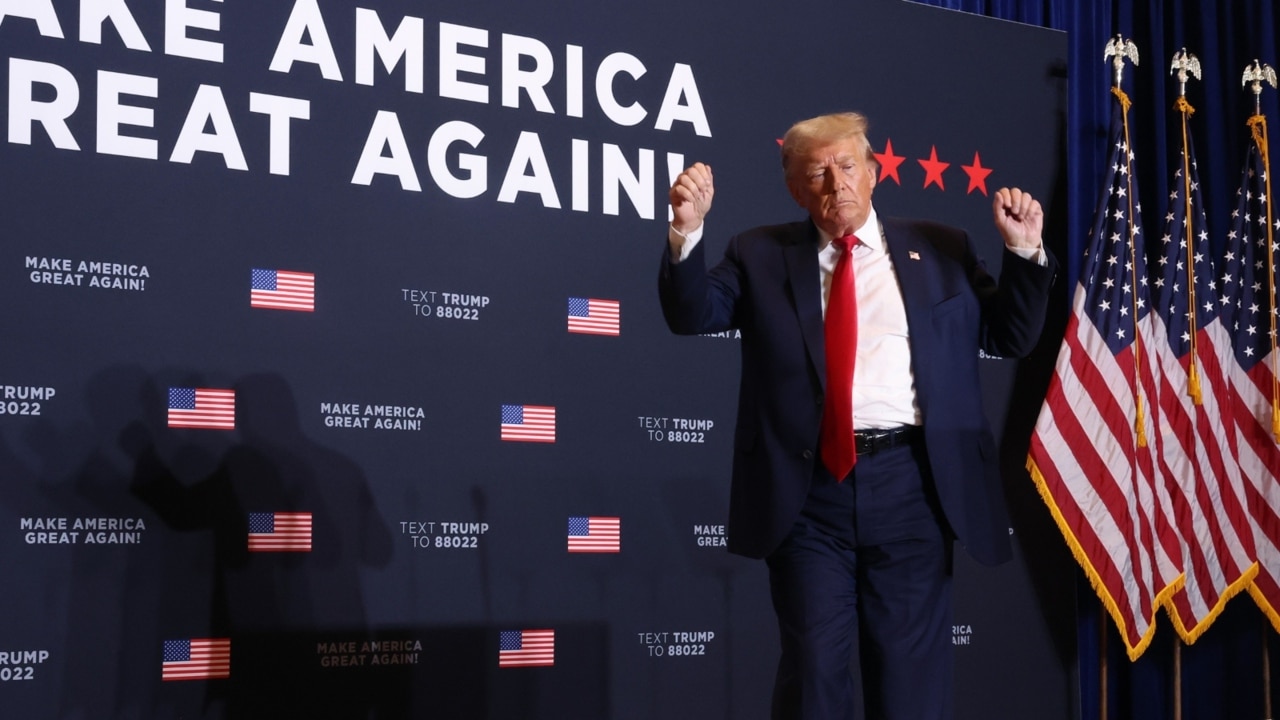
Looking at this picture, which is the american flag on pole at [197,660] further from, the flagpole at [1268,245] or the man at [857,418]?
the flagpole at [1268,245]

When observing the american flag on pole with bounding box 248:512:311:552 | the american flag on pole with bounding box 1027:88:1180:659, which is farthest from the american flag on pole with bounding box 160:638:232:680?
the american flag on pole with bounding box 1027:88:1180:659

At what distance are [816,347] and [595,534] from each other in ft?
6.30

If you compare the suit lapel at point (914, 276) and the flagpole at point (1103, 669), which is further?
the flagpole at point (1103, 669)

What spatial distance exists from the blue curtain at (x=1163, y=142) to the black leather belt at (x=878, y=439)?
3049 millimetres

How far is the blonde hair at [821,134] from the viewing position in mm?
2877

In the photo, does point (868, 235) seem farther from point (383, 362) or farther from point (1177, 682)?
point (1177, 682)

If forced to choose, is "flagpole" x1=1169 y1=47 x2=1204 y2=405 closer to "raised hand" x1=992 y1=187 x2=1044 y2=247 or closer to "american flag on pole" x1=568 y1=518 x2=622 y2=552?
"american flag on pole" x1=568 y1=518 x2=622 y2=552

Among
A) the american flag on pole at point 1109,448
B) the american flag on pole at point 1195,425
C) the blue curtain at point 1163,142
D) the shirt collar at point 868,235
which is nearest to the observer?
the shirt collar at point 868,235

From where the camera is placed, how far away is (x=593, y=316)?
463 centimetres

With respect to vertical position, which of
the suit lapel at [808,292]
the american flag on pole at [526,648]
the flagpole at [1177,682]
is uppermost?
the suit lapel at [808,292]

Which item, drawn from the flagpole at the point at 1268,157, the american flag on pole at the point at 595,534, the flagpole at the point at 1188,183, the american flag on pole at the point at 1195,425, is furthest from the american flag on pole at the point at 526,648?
the flagpole at the point at 1268,157

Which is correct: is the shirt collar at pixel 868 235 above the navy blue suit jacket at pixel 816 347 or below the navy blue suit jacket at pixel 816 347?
above

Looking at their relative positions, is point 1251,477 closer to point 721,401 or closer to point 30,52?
point 721,401

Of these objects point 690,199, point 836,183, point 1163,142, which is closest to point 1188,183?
point 1163,142
